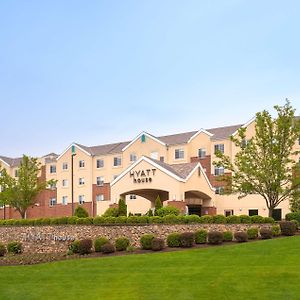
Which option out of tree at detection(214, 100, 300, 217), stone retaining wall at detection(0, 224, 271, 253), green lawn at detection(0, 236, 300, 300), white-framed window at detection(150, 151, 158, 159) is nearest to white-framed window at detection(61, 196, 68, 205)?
white-framed window at detection(150, 151, 158, 159)

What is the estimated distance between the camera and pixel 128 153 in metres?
63.3

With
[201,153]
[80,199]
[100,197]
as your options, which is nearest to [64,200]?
[80,199]

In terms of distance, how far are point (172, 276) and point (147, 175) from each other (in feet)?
82.5

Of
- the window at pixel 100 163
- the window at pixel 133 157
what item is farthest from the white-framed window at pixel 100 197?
the window at pixel 133 157

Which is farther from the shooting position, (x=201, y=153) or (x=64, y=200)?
(x=64, y=200)

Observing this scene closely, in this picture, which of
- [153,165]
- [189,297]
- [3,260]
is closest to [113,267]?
[189,297]

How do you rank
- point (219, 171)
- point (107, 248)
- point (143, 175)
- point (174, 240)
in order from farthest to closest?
point (219, 171) → point (143, 175) → point (174, 240) → point (107, 248)

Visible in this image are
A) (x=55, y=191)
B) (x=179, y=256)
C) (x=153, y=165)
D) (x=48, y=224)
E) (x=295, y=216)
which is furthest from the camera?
(x=55, y=191)

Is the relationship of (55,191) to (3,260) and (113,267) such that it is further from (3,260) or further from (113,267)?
(113,267)

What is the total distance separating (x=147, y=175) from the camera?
42.4m

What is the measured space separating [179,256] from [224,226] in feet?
26.3

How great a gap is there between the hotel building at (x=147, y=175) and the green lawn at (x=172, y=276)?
18772 mm

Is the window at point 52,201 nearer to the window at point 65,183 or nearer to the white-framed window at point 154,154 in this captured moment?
the window at point 65,183

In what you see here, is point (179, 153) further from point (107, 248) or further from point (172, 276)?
point (172, 276)
